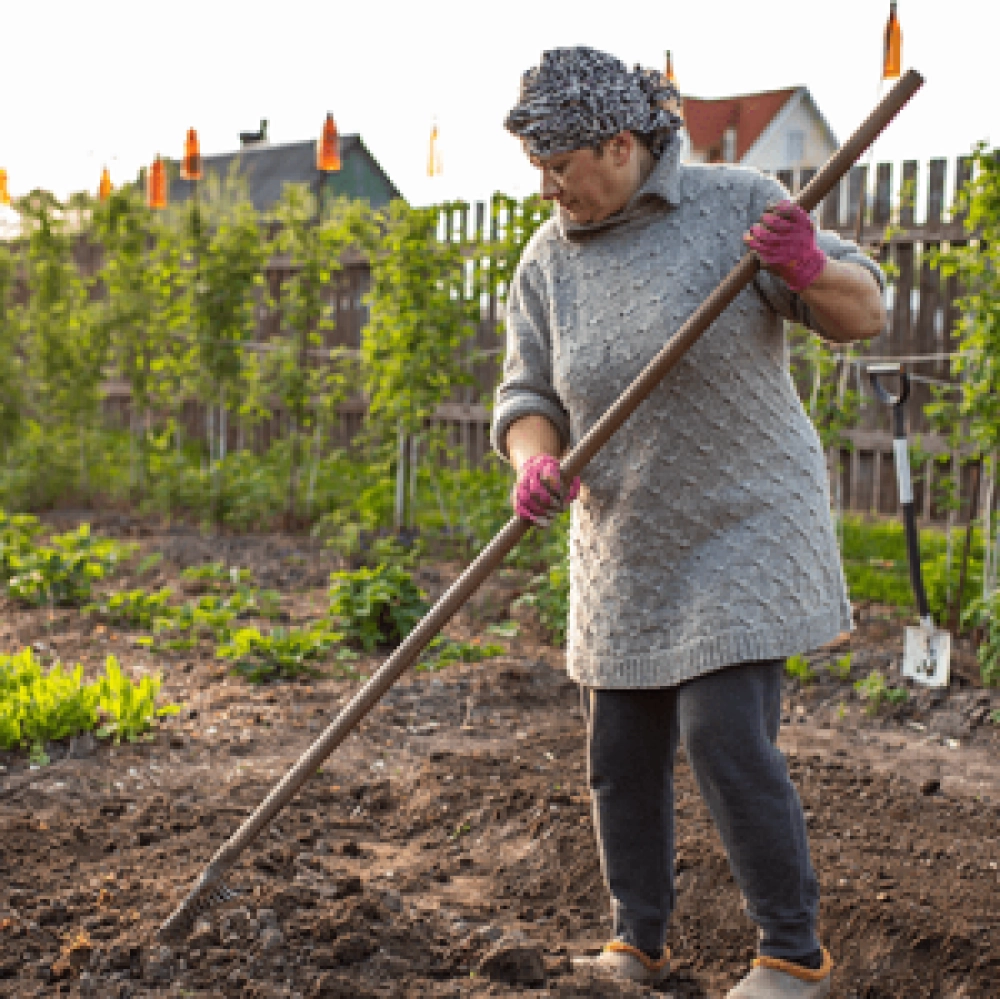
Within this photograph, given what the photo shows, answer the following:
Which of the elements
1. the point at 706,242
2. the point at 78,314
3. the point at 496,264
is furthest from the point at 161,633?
the point at 78,314

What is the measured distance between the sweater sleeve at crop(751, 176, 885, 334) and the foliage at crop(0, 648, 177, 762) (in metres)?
2.61

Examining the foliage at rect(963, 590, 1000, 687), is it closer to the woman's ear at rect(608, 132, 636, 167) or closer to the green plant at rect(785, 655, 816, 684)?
the green plant at rect(785, 655, 816, 684)

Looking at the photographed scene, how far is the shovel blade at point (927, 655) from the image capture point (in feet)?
15.7

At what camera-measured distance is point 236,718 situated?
449cm

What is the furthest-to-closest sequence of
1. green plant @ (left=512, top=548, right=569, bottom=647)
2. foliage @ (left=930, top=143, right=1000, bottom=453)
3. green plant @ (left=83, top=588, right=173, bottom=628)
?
green plant @ (left=83, top=588, right=173, bottom=628)
green plant @ (left=512, top=548, right=569, bottom=647)
foliage @ (left=930, top=143, right=1000, bottom=453)

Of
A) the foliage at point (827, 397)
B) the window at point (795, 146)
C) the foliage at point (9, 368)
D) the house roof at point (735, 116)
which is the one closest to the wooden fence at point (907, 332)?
the foliage at point (827, 397)

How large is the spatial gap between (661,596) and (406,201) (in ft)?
18.3

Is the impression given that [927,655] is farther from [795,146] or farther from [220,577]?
[795,146]

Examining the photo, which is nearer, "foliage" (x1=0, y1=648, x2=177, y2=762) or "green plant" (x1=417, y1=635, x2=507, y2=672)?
"foliage" (x1=0, y1=648, x2=177, y2=762)

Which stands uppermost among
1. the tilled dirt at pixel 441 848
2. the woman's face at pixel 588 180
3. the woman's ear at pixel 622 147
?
the woman's ear at pixel 622 147

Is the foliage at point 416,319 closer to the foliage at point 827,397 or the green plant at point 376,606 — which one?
the green plant at point 376,606

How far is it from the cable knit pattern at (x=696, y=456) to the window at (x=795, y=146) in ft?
82.7

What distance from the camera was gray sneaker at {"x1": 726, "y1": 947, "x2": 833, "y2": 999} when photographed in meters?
2.29

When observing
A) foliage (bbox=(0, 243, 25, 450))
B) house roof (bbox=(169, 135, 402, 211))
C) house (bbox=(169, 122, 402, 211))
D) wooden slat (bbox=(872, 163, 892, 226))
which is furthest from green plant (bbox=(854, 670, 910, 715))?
house roof (bbox=(169, 135, 402, 211))
